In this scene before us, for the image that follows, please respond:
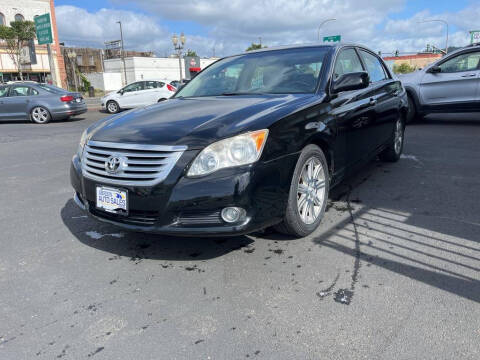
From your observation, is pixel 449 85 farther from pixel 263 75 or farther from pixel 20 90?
pixel 20 90

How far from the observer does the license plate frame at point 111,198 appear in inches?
110

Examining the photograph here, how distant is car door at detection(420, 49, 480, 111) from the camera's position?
28.8ft

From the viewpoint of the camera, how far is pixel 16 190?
16.9ft

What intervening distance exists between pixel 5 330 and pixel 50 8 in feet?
155

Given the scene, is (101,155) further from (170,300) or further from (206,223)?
(170,300)

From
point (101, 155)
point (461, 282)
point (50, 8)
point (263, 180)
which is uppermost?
point (50, 8)

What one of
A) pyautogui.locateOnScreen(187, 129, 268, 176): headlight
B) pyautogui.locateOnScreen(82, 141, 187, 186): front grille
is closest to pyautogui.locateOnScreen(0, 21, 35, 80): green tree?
pyautogui.locateOnScreen(82, 141, 187, 186): front grille

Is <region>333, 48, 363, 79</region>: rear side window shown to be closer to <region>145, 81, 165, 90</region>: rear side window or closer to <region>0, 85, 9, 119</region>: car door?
<region>0, 85, 9, 119</region>: car door

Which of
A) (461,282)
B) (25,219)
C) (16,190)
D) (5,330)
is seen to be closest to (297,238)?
(461,282)

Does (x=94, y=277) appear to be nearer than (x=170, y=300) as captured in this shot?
No

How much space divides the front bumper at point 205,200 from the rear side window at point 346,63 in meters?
1.63

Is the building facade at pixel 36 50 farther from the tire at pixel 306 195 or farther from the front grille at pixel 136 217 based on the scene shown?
the tire at pixel 306 195

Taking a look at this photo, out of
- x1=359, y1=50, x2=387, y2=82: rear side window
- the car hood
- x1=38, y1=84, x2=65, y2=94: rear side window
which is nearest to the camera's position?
the car hood

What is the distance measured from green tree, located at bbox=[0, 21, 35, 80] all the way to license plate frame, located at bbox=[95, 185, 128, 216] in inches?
1596
